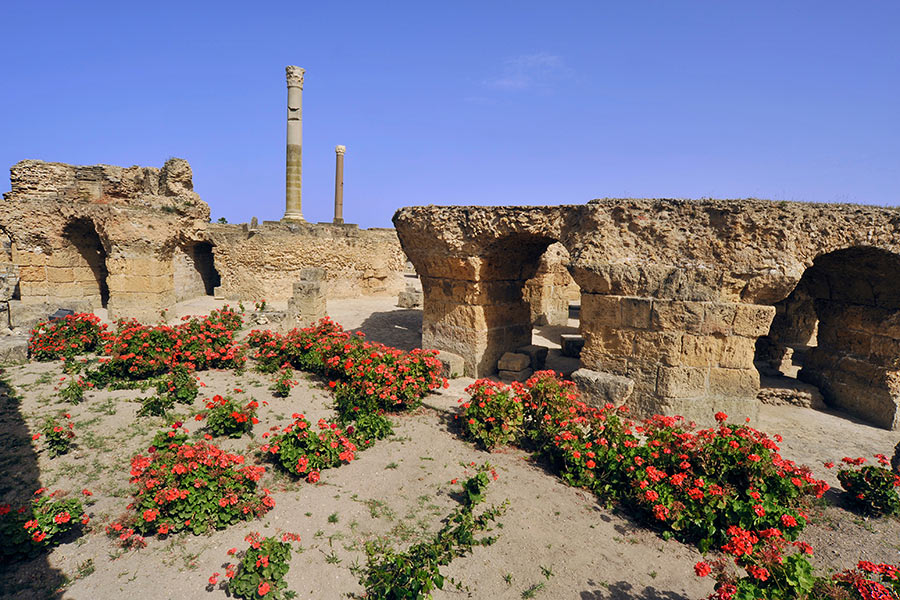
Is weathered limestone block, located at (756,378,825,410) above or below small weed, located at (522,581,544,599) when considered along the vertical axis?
above

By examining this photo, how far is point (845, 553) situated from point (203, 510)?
5.96 m

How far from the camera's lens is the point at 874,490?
4797 mm

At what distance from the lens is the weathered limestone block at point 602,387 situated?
23.8 ft

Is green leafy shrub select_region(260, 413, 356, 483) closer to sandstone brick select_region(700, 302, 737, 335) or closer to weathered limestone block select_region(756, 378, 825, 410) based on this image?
sandstone brick select_region(700, 302, 737, 335)

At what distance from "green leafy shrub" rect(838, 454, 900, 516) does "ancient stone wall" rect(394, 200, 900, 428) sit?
79.9 inches

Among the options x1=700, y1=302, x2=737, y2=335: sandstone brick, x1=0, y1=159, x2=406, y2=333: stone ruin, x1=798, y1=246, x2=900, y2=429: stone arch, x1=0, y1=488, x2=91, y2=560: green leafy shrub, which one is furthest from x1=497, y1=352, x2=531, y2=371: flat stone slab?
x1=0, y1=488, x2=91, y2=560: green leafy shrub

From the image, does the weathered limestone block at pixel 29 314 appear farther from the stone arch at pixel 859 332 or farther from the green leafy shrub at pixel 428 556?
the stone arch at pixel 859 332

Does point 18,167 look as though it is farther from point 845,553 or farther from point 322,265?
point 845,553

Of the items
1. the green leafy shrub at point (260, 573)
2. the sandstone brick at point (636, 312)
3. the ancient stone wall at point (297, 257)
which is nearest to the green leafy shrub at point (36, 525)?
the green leafy shrub at point (260, 573)

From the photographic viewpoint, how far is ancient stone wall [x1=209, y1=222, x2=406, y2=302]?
53.5ft

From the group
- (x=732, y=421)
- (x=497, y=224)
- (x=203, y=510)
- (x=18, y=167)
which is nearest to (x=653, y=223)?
(x=497, y=224)

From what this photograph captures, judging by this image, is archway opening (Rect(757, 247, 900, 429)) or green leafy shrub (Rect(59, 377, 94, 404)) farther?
archway opening (Rect(757, 247, 900, 429))

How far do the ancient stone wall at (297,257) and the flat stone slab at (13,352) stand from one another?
27.2 ft

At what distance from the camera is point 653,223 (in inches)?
281
